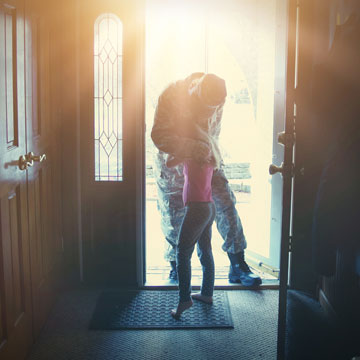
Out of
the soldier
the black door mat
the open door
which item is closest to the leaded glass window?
the soldier

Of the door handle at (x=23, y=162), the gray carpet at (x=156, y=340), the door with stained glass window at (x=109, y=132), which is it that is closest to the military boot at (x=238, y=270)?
the gray carpet at (x=156, y=340)

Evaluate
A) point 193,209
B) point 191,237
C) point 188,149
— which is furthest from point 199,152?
point 191,237

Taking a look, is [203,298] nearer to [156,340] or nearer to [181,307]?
[181,307]

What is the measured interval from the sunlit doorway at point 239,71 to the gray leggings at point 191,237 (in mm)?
573

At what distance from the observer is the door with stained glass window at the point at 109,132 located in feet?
10.1

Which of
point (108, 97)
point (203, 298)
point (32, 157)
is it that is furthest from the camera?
point (108, 97)

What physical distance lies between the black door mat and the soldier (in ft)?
0.99

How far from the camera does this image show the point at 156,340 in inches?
103

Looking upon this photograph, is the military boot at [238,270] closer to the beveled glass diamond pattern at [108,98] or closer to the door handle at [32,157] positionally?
the beveled glass diamond pattern at [108,98]

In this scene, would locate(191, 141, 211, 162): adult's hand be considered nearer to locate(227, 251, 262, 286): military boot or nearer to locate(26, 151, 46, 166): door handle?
locate(26, 151, 46, 166): door handle

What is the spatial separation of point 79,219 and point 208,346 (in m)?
1.18

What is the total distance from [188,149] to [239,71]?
4.74 ft

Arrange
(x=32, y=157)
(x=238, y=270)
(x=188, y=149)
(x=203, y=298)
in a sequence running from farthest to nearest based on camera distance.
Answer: (x=238, y=270)
(x=203, y=298)
(x=188, y=149)
(x=32, y=157)

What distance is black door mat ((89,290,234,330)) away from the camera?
277 centimetres
